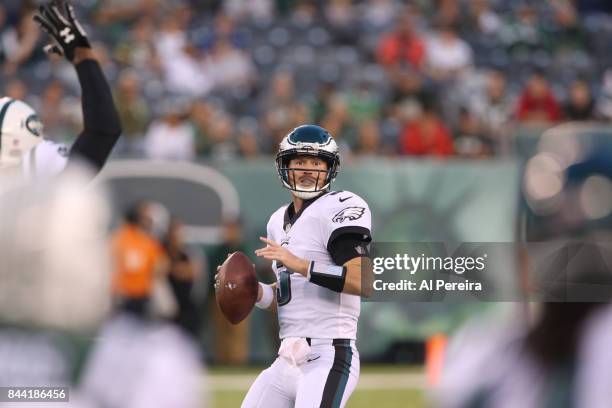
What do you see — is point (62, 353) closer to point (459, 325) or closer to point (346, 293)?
point (346, 293)

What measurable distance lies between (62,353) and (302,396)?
2386 mm

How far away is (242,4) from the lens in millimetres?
14305

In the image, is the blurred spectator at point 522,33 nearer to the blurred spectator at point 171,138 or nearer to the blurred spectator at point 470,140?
the blurred spectator at point 470,140

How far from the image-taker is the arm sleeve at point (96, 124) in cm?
483

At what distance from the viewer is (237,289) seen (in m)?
5.08

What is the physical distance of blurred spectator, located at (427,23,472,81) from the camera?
529 inches

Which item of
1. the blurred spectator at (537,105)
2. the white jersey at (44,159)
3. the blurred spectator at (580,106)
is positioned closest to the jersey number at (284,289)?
the white jersey at (44,159)

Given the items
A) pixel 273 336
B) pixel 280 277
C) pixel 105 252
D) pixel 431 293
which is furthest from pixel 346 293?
pixel 273 336

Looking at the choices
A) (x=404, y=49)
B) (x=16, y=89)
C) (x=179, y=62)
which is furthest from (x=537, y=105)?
(x=16, y=89)

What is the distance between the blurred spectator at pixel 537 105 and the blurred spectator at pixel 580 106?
15 centimetres

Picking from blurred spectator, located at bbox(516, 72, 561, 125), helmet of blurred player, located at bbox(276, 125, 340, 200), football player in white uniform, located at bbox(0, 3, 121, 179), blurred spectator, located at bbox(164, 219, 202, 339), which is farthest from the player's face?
blurred spectator, located at bbox(516, 72, 561, 125)

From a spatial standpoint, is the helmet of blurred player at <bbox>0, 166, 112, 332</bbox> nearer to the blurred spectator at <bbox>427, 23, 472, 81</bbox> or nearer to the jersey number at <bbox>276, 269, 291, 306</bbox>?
the jersey number at <bbox>276, 269, 291, 306</bbox>

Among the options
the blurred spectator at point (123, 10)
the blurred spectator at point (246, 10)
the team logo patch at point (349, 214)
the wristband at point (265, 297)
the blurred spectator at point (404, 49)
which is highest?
the blurred spectator at point (246, 10)

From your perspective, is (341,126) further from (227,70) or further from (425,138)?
(227,70)
